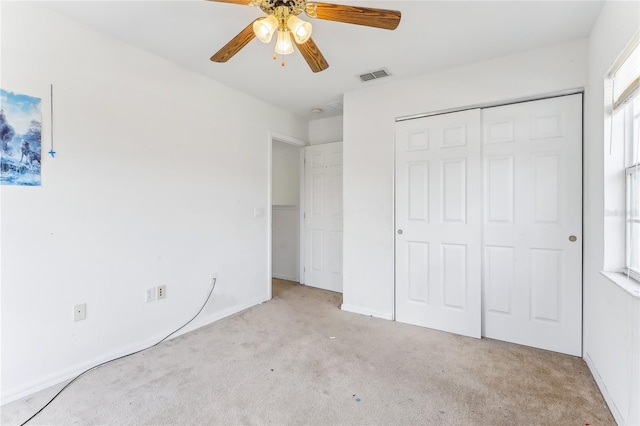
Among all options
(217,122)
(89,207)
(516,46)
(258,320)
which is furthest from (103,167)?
(516,46)

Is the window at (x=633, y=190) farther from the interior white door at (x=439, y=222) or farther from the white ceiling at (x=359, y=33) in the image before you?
the interior white door at (x=439, y=222)

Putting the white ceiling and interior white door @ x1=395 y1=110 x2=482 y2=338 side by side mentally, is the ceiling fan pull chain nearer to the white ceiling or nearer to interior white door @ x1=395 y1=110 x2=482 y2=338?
the white ceiling

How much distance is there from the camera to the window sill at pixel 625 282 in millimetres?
1378

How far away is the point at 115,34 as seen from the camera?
2135 mm

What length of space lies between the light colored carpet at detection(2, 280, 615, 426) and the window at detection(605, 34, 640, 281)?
0.90m

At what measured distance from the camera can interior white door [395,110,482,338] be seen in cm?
257

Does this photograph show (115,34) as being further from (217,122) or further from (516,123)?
(516,123)

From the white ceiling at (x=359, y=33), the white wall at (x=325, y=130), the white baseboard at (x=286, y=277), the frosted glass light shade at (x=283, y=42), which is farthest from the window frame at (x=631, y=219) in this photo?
the white baseboard at (x=286, y=277)

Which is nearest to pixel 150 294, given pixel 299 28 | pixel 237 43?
pixel 237 43

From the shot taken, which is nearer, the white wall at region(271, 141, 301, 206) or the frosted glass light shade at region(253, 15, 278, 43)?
the frosted glass light shade at region(253, 15, 278, 43)

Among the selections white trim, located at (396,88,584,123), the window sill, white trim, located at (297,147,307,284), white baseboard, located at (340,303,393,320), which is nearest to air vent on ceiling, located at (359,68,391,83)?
white trim, located at (396,88,584,123)

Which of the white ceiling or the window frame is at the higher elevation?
the white ceiling

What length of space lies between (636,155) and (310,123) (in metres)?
3.33

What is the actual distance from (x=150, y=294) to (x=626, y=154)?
339 centimetres
